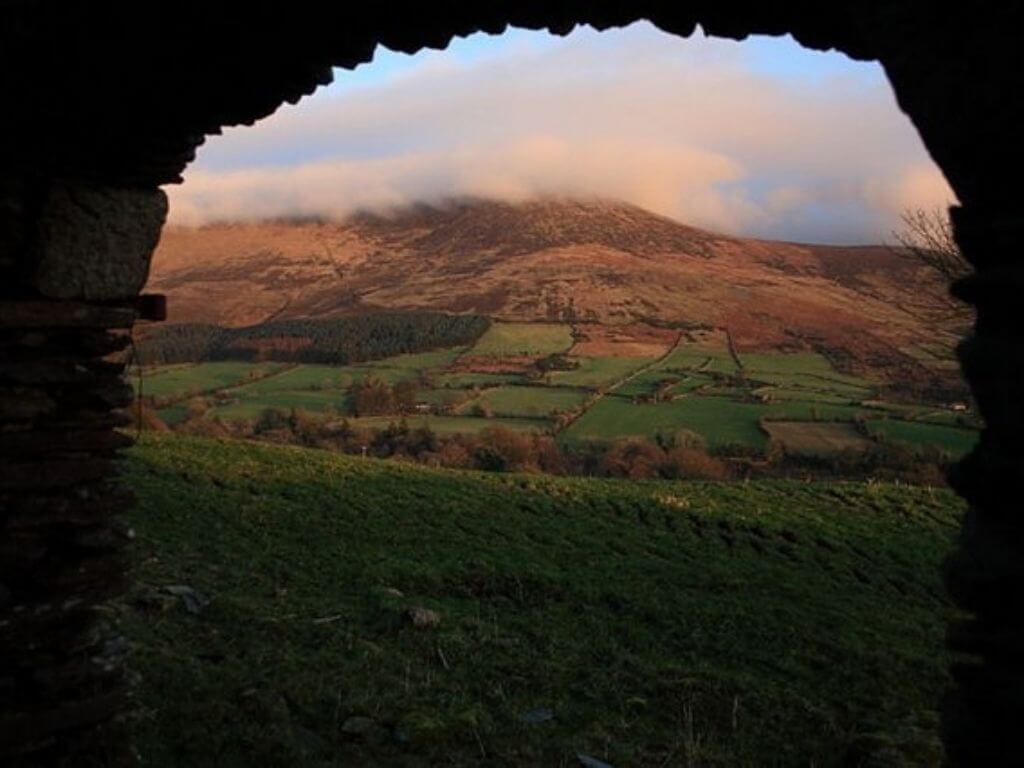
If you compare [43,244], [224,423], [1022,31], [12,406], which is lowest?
[224,423]

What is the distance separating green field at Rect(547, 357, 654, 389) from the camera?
45844 millimetres

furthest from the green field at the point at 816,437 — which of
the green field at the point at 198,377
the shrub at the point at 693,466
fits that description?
the green field at the point at 198,377

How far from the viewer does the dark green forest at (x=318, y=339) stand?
177 ft

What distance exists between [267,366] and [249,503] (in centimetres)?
3920

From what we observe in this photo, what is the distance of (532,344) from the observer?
58.5m

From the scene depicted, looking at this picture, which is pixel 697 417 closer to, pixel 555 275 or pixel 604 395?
pixel 604 395

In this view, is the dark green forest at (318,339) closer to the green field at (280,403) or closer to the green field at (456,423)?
the green field at (280,403)

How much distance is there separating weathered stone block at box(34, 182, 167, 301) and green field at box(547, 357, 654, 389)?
39755 millimetres

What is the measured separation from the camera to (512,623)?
904cm

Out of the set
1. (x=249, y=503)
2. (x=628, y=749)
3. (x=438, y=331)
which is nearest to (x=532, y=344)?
(x=438, y=331)

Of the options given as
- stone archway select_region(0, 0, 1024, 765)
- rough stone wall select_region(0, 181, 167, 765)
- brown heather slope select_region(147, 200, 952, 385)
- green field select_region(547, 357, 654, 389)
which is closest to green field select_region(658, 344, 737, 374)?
green field select_region(547, 357, 654, 389)

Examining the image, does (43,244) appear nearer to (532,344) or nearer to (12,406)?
(12,406)

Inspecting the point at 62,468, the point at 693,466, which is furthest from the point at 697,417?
the point at 62,468

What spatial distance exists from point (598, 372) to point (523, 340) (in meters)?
11.7
